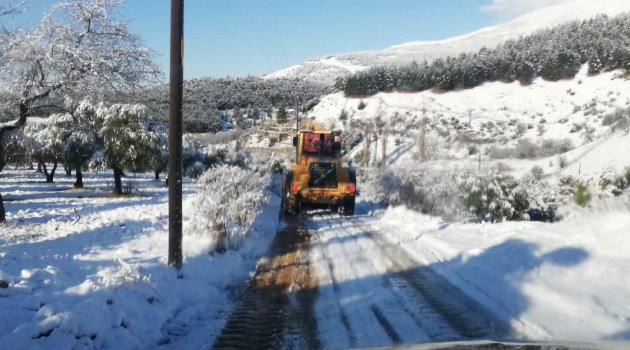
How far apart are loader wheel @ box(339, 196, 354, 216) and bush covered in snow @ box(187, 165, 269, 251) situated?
4287 millimetres

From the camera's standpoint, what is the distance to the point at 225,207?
37.0ft

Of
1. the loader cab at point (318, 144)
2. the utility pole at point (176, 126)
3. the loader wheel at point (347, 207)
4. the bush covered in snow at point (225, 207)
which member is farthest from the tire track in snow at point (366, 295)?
the loader cab at point (318, 144)

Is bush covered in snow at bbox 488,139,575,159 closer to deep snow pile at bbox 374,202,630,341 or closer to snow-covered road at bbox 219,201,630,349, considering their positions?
deep snow pile at bbox 374,202,630,341

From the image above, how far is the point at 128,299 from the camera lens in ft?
20.4

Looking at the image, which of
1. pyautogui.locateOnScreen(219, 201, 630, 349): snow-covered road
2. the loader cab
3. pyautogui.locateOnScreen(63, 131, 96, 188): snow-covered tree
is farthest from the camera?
pyautogui.locateOnScreen(63, 131, 96, 188): snow-covered tree

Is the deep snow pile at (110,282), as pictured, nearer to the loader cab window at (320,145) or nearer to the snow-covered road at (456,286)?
the snow-covered road at (456,286)

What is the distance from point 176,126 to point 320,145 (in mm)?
11051

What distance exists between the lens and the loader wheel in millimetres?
16938

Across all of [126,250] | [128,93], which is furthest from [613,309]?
[128,93]

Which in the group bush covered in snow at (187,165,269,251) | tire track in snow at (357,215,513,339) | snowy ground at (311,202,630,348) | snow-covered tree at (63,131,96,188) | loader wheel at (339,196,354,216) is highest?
snow-covered tree at (63,131,96,188)

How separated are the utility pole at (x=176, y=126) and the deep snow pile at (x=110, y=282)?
453 millimetres

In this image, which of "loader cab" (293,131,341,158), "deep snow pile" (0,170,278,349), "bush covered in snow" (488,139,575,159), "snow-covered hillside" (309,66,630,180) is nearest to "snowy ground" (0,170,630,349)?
"deep snow pile" (0,170,278,349)

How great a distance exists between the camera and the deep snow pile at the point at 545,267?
6170 millimetres

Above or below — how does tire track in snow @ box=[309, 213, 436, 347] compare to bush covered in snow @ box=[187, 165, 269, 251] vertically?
below
